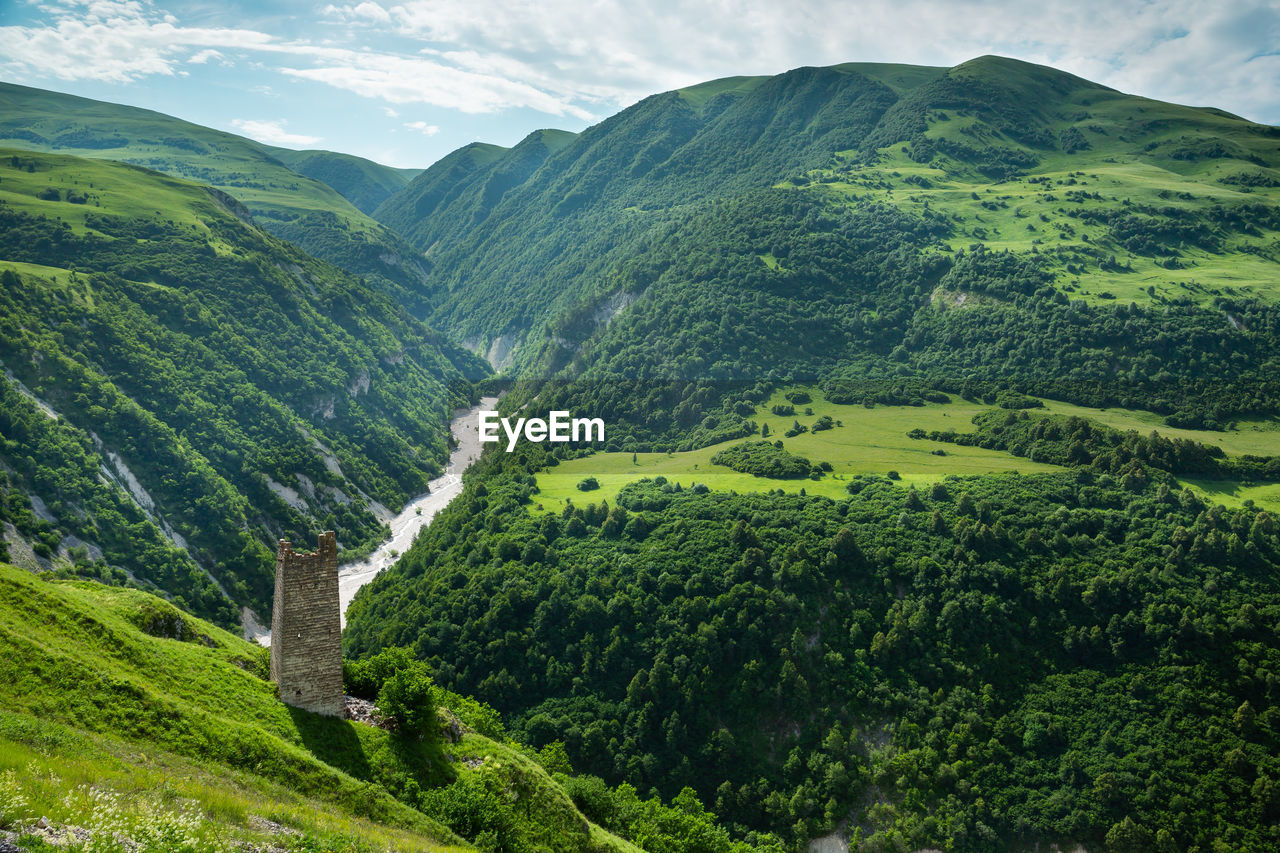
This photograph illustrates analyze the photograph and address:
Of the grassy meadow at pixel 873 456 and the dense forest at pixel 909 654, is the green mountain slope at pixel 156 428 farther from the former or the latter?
the grassy meadow at pixel 873 456

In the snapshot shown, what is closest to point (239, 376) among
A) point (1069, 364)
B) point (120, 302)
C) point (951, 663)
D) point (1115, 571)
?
point (120, 302)

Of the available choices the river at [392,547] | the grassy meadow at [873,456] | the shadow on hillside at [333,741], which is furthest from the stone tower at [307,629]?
the grassy meadow at [873,456]

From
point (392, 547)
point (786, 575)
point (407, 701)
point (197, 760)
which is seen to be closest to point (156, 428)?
point (392, 547)

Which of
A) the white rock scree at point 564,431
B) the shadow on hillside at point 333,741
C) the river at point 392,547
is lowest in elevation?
the river at point 392,547

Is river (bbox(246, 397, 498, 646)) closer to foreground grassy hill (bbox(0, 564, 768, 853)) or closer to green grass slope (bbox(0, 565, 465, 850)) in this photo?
foreground grassy hill (bbox(0, 564, 768, 853))

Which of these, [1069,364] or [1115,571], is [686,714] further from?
[1069,364]

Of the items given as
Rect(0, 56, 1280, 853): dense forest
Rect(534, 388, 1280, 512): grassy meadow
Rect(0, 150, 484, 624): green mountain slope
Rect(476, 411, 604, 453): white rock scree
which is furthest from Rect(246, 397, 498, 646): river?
Rect(534, 388, 1280, 512): grassy meadow

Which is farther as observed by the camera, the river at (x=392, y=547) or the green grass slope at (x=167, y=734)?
the river at (x=392, y=547)
